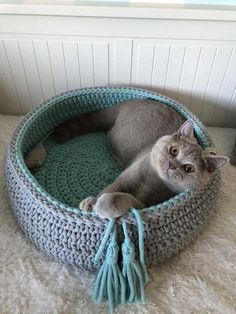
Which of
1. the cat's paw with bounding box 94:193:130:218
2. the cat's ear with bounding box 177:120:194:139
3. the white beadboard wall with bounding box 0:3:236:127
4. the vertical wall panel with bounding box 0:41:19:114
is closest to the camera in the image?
the cat's paw with bounding box 94:193:130:218

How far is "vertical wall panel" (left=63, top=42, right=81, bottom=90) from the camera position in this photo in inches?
44.4

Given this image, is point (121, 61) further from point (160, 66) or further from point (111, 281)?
point (111, 281)

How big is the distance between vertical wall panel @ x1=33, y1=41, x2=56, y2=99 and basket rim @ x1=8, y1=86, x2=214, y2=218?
101 millimetres

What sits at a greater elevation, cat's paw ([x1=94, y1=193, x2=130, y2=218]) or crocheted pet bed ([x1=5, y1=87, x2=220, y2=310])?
cat's paw ([x1=94, y1=193, x2=130, y2=218])

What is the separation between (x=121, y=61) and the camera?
116cm

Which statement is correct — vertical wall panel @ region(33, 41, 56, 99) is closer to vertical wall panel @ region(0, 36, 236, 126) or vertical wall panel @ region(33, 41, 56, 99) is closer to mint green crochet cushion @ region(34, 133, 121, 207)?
vertical wall panel @ region(0, 36, 236, 126)

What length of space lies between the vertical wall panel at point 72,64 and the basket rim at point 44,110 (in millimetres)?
68

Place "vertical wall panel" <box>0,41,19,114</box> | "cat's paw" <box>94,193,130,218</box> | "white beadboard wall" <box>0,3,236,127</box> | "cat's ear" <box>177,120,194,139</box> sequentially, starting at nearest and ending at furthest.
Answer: "cat's paw" <box>94,193,130,218</box> < "cat's ear" <box>177,120,194,139</box> < "white beadboard wall" <box>0,3,236,127</box> < "vertical wall panel" <box>0,41,19,114</box>

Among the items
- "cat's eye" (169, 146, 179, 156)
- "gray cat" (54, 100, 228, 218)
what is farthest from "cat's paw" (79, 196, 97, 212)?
"cat's eye" (169, 146, 179, 156)

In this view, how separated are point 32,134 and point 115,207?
50 centimetres

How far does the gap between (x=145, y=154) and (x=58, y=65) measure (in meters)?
0.48

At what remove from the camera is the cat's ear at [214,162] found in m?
0.84

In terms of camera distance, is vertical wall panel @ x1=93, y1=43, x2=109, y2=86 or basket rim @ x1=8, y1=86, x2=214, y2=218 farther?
vertical wall panel @ x1=93, y1=43, x2=109, y2=86

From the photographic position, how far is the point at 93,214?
812 mm
